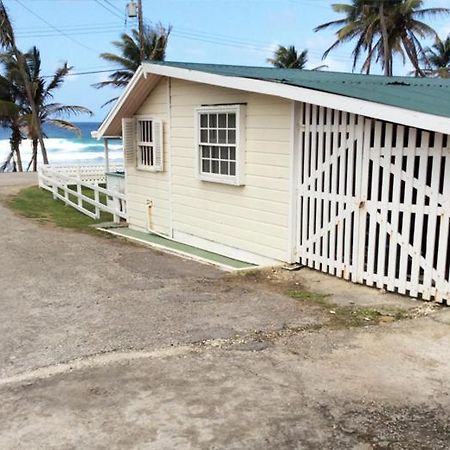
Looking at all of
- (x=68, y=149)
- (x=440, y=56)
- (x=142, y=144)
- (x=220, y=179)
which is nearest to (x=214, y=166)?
(x=220, y=179)

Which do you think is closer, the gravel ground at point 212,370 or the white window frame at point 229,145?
the gravel ground at point 212,370

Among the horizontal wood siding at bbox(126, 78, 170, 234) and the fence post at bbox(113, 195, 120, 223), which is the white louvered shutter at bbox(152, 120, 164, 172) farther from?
the fence post at bbox(113, 195, 120, 223)

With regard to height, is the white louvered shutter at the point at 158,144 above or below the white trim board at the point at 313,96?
below

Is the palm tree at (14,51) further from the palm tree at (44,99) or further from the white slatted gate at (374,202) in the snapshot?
the white slatted gate at (374,202)

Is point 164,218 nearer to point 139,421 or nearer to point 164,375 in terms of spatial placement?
point 164,375

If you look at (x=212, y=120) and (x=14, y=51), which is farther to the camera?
(x=14, y=51)

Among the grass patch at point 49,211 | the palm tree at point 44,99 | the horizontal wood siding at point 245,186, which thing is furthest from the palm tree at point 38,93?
the horizontal wood siding at point 245,186

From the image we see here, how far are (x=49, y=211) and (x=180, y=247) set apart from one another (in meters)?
6.83

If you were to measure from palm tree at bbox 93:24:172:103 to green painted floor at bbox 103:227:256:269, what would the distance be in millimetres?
19841

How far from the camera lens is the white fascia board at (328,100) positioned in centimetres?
541

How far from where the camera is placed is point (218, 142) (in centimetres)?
907

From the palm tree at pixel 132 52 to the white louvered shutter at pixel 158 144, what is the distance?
20375 millimetres

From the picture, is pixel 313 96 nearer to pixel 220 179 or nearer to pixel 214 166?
pixel 220 179

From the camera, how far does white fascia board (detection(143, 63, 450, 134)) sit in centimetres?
541
